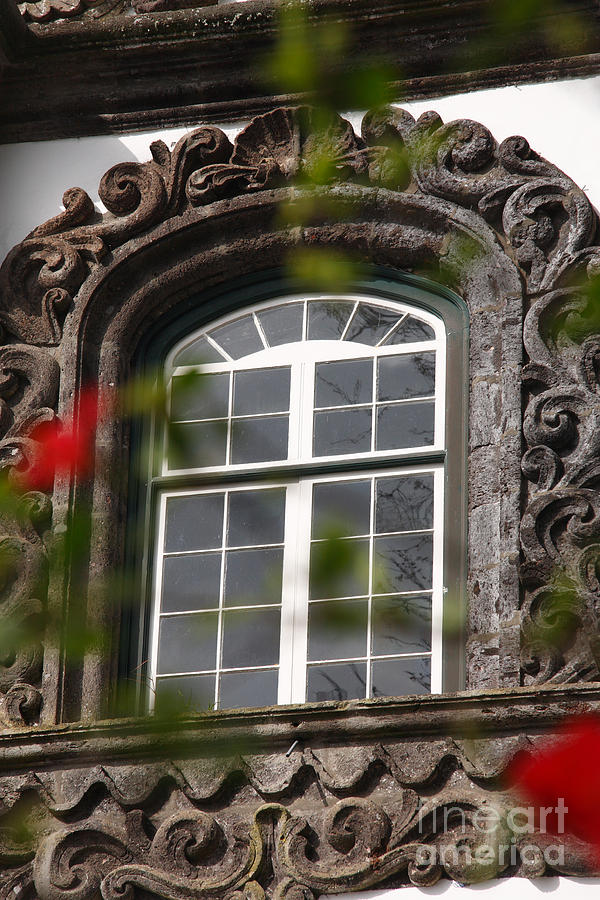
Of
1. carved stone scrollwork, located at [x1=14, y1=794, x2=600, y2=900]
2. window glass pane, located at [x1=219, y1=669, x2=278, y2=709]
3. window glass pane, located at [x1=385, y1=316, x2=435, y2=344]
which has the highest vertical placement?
window glass pane, located at [x1=385, y1=316, x2=435, y2=344]

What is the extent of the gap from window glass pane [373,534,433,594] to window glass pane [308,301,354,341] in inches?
42.2

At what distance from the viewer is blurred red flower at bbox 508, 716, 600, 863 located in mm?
7914

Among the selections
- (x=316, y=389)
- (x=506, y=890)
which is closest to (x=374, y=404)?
(x=316, y=389)

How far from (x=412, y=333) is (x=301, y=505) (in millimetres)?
921

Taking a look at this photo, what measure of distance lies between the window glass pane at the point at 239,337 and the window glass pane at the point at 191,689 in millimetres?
1531

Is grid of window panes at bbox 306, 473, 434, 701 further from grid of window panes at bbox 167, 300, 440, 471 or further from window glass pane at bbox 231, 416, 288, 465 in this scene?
window glass pane at bbox 231, 416, 288, 465

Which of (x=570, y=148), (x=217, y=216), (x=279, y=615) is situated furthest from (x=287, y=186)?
(x=279, y=615)

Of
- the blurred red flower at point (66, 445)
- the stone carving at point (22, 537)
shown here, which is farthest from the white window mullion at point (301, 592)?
the stone carving at point (22, 537)

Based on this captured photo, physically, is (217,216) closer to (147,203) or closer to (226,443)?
(147,203)

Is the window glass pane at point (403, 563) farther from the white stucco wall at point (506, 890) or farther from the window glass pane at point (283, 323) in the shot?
the white stucco wall at point (506, 890)

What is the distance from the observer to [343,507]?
9.29 m

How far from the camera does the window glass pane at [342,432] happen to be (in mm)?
9438

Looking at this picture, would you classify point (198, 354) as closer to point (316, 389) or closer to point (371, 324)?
point (316, 389)

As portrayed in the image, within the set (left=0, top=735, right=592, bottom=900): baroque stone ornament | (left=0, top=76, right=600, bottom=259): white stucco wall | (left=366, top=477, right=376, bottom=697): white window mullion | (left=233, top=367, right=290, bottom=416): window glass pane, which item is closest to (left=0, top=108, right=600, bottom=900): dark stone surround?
(left=0, top=735, right=592, bottom=900): baroque stone ornament
